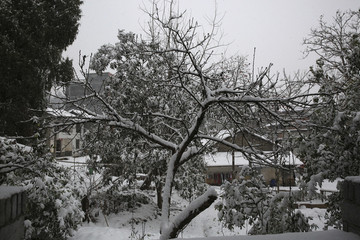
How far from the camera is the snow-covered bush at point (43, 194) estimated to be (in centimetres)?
603

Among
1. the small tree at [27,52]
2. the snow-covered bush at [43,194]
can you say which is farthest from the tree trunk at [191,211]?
the small tree at [27,52]

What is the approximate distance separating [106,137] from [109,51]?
10.3 feet

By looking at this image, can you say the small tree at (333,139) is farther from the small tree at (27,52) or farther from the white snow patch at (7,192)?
the small tree at (27,52)

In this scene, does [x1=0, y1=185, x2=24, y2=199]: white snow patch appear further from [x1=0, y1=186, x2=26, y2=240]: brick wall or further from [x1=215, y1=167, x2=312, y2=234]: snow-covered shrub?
[x1=215, y1=167, x2=312, y2=234]: snow-covered shrub

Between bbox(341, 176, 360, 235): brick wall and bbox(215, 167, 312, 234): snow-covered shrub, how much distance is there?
7.37 feet

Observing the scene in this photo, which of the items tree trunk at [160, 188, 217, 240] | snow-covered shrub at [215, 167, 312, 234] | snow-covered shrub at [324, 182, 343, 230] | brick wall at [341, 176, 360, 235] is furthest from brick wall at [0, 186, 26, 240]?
snow-covered shrub at [324, 182, 343, 230]

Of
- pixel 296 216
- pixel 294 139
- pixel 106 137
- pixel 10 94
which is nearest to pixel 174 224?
pixel 296 216

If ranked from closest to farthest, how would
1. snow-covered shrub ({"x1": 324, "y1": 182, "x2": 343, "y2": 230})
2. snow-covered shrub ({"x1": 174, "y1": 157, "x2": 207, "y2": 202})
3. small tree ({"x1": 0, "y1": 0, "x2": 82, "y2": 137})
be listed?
snow-covered shrub ({"x1": 324, "y1": 182, "x2": 343, "y2": 230}) < small tree ({"x1": 0, "y1": 0, "x2": 82, "y2": 137}) < snow-covered shrub ({"x1": 174, "y1": 157, "x2": 207, "y2": 202})

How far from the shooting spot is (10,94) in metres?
13.6

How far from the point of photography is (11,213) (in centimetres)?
211

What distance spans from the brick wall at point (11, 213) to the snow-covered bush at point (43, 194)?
3427mm

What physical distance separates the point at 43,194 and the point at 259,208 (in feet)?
16.0

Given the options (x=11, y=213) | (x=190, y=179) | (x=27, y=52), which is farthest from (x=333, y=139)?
(x=27, y=52)

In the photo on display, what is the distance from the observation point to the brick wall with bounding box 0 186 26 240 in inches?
76.2
